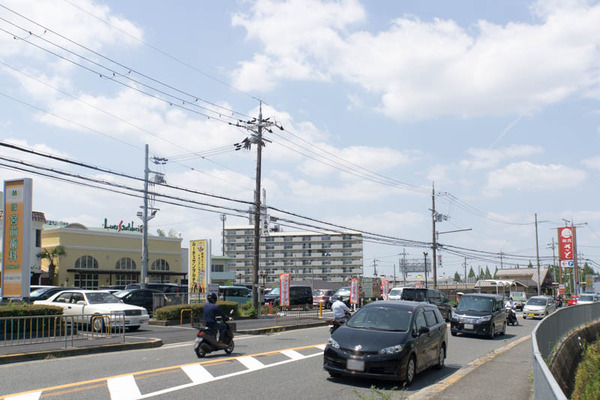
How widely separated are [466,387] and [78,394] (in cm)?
654

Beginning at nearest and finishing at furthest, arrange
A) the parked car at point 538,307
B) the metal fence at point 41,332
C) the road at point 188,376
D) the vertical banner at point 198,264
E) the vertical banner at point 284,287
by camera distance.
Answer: the road at point 188,376, the metal fence at point 41,332, the vertical banner at point 198,264, the vertical banner at point 284,287, the parked car at point 538,307

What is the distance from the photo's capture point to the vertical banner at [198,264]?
3406cm

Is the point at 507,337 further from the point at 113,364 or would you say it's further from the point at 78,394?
the point at 78,394

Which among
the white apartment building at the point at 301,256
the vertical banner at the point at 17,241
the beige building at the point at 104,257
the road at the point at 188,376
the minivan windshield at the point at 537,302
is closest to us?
the road at the point at 188,376

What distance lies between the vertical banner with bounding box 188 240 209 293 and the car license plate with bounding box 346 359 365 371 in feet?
81.5

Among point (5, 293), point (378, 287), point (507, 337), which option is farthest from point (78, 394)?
point (378, 287)

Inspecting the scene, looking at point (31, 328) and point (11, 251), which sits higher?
point (11, 251)

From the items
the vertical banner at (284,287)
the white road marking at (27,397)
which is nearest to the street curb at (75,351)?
the white road marking at (27,397)

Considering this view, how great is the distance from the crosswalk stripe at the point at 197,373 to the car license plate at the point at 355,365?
2.60 metres

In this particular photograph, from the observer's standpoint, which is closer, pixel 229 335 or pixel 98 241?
pixel 229 335

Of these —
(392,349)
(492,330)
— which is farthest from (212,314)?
(492,330)

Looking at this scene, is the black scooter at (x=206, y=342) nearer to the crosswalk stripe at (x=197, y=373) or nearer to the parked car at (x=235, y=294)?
the crosswalk stripe at (x=197, y=373)

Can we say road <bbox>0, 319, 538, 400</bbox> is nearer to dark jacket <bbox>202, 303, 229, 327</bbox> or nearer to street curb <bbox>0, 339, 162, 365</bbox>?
street curb <bbox>0, 339, 162, 365</bbox>

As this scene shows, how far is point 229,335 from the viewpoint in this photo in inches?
546
